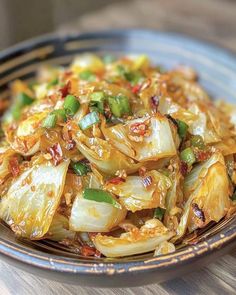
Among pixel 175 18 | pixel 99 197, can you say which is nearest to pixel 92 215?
pixel 99 197

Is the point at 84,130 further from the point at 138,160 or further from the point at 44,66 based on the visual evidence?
the point at 44,66

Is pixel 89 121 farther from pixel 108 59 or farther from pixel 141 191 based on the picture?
pixel 108 59

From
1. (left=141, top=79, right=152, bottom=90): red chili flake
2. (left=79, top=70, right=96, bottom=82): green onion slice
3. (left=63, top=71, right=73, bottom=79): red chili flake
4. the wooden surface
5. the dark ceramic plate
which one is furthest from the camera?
the wooden surface

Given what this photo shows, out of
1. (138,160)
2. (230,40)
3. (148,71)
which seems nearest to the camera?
(138,160)

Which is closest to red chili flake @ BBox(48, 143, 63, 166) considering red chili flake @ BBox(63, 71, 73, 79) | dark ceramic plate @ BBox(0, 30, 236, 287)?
dark ceramic plate @ BBox(0, 30, 236, 287)

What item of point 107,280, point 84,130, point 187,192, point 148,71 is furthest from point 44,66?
point 107,280

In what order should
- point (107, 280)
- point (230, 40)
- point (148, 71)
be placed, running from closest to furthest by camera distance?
1. point (107, 280)
2. point (148, 71)
3. point (230, 40)

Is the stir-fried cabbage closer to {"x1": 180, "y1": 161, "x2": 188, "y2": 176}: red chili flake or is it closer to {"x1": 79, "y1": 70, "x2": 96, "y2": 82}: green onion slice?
{"x1": 180, "y1": 161, "x2": 188, "y2": 176}: red chili flake
